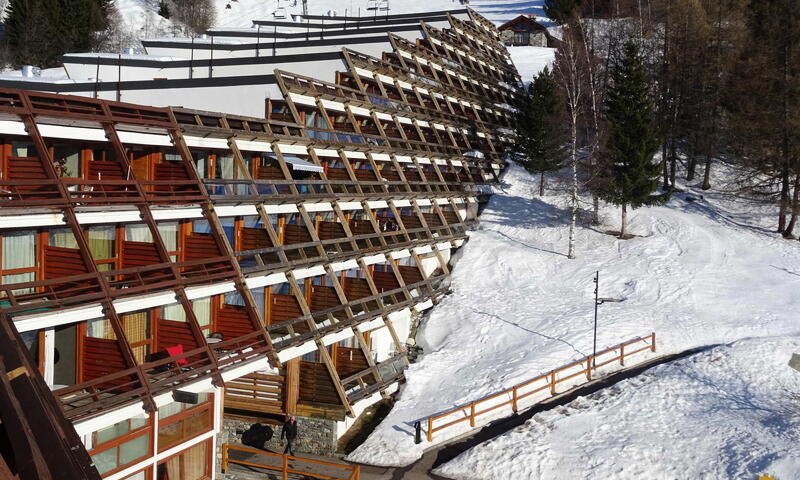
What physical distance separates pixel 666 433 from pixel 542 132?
24.7 m

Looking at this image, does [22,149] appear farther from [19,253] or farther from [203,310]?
[203,310]

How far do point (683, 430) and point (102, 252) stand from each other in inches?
653

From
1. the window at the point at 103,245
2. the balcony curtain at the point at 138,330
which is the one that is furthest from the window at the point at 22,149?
the balcony curtain at the point at 138,330

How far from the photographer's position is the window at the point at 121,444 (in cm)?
1423

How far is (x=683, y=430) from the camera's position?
1991cm

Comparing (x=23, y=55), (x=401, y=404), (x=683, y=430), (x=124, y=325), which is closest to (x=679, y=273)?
(x=683, y=430)

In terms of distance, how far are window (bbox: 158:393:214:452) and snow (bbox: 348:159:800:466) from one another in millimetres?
4994

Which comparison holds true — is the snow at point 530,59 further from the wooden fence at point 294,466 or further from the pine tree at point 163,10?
the pine tree at point 163,10

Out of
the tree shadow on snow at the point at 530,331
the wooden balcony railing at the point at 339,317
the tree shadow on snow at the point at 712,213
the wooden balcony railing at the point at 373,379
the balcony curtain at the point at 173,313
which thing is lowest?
the wooden balcony railing at the point at 373,379

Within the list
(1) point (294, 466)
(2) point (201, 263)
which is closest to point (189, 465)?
(1) point (294, 466)

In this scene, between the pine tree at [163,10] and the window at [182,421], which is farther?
the pine tree at [163,10]

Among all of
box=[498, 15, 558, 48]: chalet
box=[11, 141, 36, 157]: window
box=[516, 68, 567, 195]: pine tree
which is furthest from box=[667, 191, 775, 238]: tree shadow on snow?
box=[498, 15, 558, 48]: chalet

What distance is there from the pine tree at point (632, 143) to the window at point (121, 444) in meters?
27.7

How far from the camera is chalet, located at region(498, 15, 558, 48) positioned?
89.5 metres
